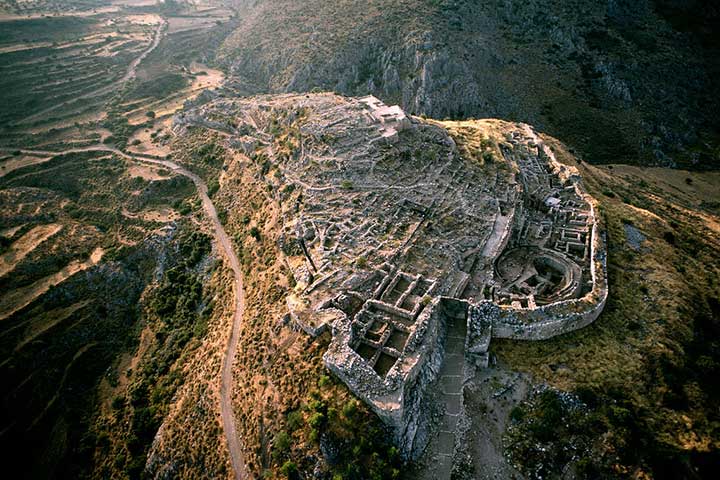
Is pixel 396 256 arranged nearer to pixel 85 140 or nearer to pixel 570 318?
pixel 570 318

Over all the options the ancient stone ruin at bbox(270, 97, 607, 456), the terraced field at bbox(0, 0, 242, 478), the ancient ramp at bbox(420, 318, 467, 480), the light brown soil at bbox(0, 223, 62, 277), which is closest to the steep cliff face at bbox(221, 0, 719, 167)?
the ancient stone ruin at bbox(270, 97, 607, 456)

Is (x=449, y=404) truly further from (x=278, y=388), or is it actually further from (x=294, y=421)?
(x=278, y=388)

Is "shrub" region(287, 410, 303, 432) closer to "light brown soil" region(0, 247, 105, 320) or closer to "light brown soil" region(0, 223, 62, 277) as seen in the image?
"light brown soil" region(0, 247, 105, 320)

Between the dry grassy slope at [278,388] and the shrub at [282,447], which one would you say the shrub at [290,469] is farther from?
the shrub at [282,447]

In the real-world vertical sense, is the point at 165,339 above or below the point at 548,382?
below

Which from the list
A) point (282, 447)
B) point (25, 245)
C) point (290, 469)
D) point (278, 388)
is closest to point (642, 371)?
point (290, 469)

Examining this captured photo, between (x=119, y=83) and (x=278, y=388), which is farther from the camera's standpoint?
(x=119, y=83)

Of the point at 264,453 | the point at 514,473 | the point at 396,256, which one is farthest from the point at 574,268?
the point at 264,453
